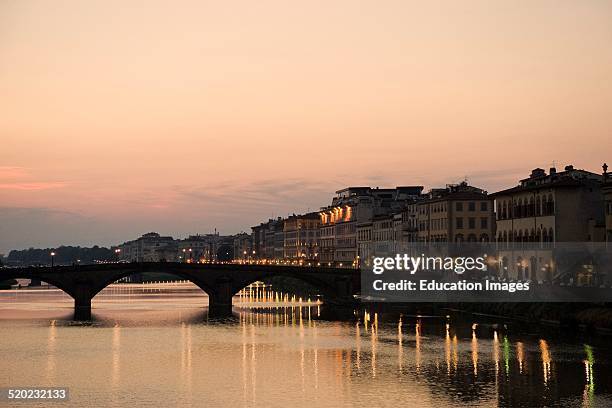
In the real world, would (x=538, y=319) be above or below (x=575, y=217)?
below

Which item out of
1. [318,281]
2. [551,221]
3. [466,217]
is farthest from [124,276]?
[551,221]

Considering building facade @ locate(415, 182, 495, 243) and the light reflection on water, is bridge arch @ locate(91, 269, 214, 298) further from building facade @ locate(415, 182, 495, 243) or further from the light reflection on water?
building facade @ locate(415, 182, 495, 243)

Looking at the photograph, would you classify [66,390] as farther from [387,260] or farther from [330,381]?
[387,260]

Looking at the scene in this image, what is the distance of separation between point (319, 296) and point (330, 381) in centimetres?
9650

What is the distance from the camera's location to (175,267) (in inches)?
5094

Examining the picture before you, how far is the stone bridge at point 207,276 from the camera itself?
12550 centimetres

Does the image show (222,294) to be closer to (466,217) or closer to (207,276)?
(207,276)

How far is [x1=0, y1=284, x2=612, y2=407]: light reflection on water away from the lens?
2306 inches

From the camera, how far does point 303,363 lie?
7294cm

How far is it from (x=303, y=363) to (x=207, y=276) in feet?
198

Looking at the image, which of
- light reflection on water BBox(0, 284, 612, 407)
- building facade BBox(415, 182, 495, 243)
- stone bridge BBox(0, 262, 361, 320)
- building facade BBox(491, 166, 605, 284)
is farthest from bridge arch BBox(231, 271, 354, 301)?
light reflection on water BBox(0, 284, 612, 407)

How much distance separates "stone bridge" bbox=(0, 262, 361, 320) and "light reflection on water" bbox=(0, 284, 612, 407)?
18.5 metres

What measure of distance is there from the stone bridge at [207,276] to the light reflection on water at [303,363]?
18.5 metres

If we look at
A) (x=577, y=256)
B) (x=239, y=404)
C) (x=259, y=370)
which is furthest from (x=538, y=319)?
(x=239, y=404)
